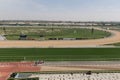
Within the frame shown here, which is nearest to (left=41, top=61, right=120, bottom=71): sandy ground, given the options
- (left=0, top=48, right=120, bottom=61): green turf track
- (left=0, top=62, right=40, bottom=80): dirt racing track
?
(left=0, top=62, right=40, bottom=80): dirt racing track

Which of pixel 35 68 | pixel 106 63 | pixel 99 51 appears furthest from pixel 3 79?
pixel 99 51

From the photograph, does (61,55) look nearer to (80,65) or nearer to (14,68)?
(80,65)

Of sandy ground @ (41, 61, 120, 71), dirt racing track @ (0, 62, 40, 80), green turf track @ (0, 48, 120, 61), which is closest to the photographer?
dirt racing track @ (0, 62, 40, 80)

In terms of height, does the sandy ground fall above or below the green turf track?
below

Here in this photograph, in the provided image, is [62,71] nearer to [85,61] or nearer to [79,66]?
[79,66]

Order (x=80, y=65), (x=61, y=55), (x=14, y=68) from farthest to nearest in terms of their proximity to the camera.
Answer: (x=61, y=55)
(x=80, y=65)
(x=14, y=68)

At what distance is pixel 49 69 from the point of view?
51.1m

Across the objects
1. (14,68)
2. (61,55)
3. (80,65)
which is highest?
(61,55)

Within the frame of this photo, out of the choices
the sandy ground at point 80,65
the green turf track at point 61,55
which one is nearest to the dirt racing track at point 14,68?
the sandy ground at point 80,65

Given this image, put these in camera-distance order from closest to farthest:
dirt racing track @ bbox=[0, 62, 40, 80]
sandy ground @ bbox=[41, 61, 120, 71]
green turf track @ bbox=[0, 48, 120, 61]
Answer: dirt racing track @ bbox=[0, 62, 40, 80], sandy ground @ bbox=[41, 61, 120, 71], green turf track @ bbox=[0, 48, 120, 61]

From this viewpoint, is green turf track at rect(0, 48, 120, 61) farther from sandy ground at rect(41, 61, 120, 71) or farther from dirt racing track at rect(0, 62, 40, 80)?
dirt racing track at rect(0, 62, 40, 80)

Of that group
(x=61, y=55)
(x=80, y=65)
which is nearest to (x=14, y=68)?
(x=80, y=65)

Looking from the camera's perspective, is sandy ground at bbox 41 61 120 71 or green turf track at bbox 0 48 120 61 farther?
green turf track at bbox 0 48 120 61

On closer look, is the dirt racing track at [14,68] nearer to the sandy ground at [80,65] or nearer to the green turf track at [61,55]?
the sandy ground at [80,65]
